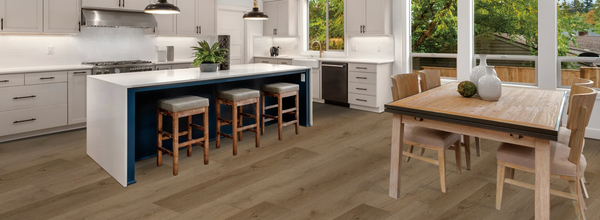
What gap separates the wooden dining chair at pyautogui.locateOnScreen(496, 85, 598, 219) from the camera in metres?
2.31

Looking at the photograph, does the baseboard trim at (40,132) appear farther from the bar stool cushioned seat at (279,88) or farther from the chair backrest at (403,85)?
the chair backrest at (403,85)

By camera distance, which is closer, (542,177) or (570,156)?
(542,177)

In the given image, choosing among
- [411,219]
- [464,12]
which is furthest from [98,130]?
[464,12]

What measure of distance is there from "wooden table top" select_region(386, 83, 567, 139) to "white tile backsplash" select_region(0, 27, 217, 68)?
15.9 ft

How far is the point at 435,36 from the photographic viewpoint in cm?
649

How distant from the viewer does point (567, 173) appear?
7.98 feet

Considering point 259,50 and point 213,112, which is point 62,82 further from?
point 259,50

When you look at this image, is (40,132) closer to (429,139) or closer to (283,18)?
(429,139)

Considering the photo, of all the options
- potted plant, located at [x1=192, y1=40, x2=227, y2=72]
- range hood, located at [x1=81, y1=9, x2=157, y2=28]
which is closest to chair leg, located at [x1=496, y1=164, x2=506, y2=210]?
potted plant, located at [x1=192, y1=40, x2=227, y2=72]

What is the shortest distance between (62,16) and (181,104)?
295 centimetres

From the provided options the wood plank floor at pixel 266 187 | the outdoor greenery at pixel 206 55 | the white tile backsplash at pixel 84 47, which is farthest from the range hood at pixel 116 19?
the outdoor greenery at pixel 206 55

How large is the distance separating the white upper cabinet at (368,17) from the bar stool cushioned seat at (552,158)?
13.7ft

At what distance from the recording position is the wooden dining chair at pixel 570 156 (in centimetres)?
231

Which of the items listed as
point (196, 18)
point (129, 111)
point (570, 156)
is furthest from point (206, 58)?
point (570, 156)
